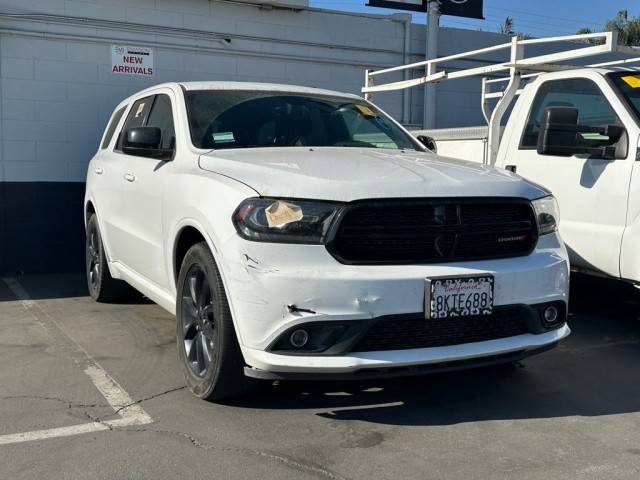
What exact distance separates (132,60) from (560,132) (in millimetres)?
5638

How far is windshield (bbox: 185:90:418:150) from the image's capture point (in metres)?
4.74

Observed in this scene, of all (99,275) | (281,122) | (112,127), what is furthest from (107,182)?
(281,122)

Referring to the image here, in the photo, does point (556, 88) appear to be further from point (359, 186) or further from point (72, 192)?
point (72, 192)

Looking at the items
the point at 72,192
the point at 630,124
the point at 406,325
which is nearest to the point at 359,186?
the point at 406,325

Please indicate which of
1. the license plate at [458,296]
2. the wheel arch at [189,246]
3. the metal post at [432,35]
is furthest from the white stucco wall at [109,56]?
the license plate at [458,296]

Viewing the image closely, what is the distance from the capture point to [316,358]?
11.2 ft

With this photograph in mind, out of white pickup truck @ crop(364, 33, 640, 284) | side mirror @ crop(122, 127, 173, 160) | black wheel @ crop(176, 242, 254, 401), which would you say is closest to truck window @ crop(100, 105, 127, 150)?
side mirror @ crop(122, 127, 173, 160)

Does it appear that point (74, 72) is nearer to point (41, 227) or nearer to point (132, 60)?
point (132, 60)

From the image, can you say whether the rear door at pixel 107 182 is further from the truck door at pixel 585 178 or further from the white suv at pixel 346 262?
the truck door at pixel 585 178

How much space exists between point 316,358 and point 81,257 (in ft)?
20.4

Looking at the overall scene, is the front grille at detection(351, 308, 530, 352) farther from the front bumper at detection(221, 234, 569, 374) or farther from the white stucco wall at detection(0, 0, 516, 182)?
the white stucco wall at detection(0, 0, 516, 182)

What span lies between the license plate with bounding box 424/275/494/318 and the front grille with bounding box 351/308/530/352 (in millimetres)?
52

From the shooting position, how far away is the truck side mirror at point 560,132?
17.7 feet

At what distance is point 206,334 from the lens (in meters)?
3.98
